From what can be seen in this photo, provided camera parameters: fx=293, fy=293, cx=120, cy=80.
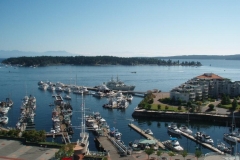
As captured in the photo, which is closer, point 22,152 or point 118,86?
point 22,152

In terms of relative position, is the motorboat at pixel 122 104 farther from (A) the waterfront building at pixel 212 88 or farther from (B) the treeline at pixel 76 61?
(B) the treeline at pixel 76 61

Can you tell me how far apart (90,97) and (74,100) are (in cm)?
332

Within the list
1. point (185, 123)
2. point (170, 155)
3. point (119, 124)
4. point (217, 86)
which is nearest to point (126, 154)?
point (170, 155)

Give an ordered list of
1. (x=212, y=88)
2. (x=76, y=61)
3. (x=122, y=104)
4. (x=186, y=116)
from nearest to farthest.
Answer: (x=186, y=116) → (x=122, y=104) → (x=212, y=88) → (x=76, y=61)

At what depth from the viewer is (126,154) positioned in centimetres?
1402

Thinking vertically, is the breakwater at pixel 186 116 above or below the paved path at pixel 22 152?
below

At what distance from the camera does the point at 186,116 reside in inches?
1044

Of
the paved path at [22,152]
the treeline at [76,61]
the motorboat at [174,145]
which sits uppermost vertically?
the treeline at [76,61]

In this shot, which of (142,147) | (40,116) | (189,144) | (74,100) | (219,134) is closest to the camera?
(142,147)

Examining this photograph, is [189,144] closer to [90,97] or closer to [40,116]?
[40,116]

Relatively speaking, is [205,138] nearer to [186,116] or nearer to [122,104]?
[186,116]

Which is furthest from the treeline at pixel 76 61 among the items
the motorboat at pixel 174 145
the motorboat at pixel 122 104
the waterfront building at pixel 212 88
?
the motorboat at pixel 174 145

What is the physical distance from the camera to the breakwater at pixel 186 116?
25375mm

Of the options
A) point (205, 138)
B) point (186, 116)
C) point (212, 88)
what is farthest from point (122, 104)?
point (205, 138)
